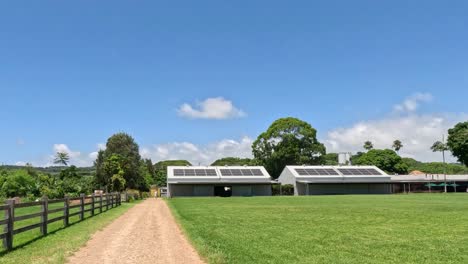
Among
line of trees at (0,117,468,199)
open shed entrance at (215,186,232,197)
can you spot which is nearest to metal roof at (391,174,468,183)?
line of trees at (0,117,468,199)

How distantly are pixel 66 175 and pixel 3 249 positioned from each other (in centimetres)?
7929

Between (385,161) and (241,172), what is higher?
(385,161)

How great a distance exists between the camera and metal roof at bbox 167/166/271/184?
72.4 m

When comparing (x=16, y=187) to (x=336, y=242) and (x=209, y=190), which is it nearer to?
(x=209, y=190)

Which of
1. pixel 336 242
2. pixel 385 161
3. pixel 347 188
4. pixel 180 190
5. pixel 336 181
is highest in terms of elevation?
pixel 385 161

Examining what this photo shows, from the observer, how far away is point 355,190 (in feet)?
259

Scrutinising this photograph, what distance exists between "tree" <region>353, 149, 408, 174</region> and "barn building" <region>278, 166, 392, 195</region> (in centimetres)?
3425

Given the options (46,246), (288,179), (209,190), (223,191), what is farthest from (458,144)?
(46,246)

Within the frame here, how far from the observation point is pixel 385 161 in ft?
375

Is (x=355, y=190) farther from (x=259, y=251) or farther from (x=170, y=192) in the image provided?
(x=259, y=251)

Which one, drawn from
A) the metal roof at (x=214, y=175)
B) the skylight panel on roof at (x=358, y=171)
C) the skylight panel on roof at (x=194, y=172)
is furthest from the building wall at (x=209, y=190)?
the skylight panel on roof at (x=358, y=171)

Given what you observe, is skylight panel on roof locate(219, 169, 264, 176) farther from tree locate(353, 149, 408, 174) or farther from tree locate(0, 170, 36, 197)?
tree locate(353, 149, 408, 174)

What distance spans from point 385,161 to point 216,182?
57.1 metres

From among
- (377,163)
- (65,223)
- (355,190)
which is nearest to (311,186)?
(355,190)
